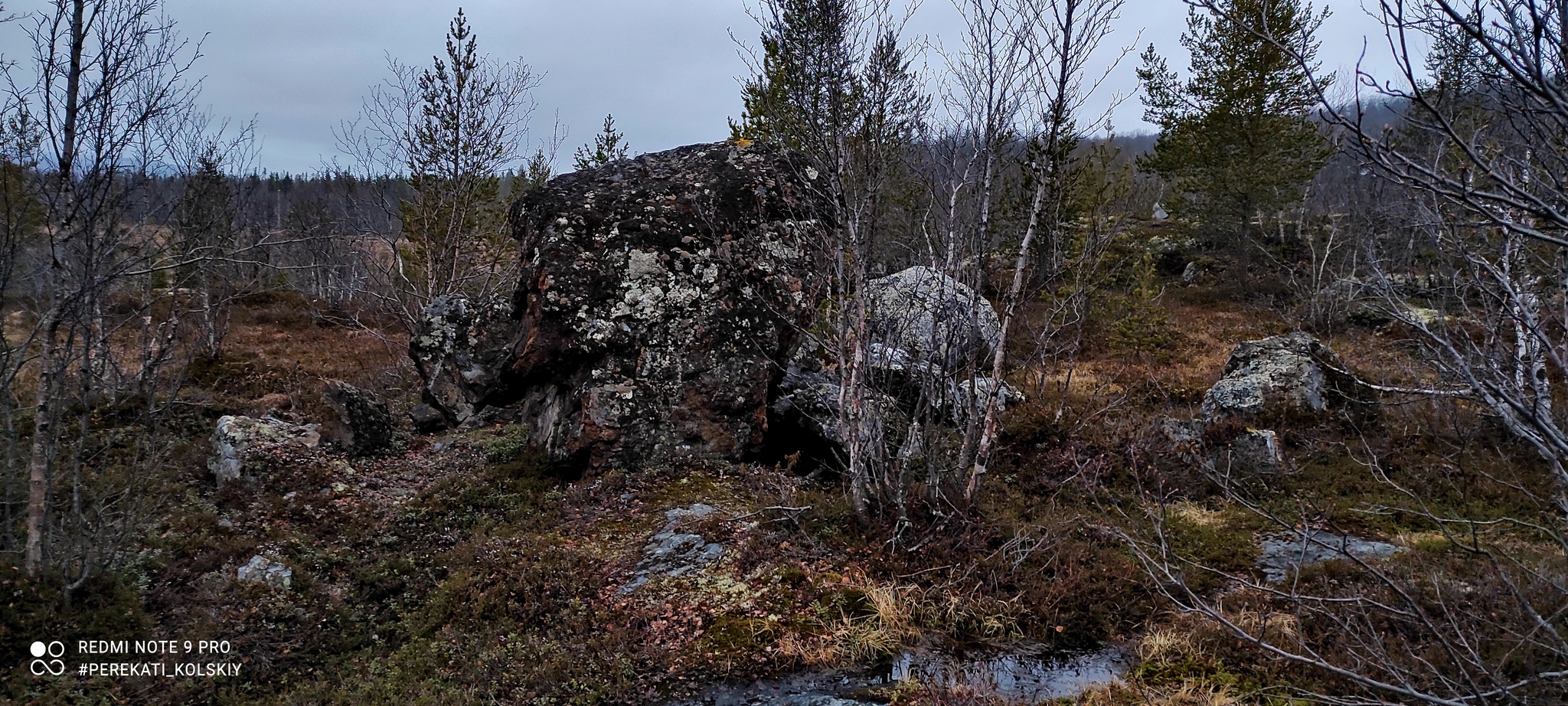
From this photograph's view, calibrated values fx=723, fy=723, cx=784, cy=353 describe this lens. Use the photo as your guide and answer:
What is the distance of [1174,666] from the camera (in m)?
4.89

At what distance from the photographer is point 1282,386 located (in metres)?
9.65

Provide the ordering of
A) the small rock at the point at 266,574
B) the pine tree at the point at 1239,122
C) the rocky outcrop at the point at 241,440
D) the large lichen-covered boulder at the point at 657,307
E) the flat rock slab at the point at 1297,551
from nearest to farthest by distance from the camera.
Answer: the small rock at the point at 266,574, the flat rock slab at the point at 1297,551, the rocky outcrop at the point at 241,440, the large lichen-covered boulder at the point at 657,307, the pine tree at the point at 1239,122

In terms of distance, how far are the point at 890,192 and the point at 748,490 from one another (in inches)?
481

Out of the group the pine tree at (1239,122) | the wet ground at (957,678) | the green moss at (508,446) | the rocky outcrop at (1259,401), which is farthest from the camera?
the pine tree at (1239,122)

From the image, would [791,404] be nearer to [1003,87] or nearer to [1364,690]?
[1003,87]

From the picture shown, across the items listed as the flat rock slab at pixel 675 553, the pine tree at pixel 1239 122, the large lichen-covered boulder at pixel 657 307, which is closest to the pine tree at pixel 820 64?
the large lichen-covered boulder at pixel 657 307

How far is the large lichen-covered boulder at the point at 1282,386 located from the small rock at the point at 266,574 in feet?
34.3

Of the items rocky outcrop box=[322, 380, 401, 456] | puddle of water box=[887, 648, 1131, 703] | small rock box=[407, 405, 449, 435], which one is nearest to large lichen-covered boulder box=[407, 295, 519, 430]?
small rock box=[407, 405, 449, 435]

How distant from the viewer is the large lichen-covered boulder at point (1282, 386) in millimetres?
9523

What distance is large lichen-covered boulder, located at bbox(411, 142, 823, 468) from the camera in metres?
7.85

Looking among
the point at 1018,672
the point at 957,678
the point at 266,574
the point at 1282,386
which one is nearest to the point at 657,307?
the point at 266,574

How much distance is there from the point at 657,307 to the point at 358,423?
4.06 metres

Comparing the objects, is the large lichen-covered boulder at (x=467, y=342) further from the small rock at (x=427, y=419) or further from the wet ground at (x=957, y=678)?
A: the wet ground at (x=957, y=678)

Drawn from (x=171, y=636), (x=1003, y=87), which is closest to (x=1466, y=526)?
(x=1003, y=87)
